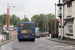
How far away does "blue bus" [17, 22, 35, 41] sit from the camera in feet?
69.5

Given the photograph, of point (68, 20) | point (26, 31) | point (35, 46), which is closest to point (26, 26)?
A: point (26, 31)

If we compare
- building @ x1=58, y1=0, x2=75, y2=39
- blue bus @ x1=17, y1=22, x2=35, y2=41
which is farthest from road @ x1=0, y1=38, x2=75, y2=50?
building @ x1=58, y1=0, x2=75, y2=39

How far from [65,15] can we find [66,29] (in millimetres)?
2535

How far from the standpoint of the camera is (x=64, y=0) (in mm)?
26688

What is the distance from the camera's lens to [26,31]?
21375 millimetres

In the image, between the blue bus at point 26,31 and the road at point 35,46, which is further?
the blue bus at point 26,31

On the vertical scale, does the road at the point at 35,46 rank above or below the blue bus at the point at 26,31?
below

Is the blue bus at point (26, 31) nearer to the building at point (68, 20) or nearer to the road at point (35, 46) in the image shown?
the road at point (35, 46)

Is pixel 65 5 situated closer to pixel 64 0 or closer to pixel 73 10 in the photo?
pixel 64 0

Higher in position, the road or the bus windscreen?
the bus windscreen

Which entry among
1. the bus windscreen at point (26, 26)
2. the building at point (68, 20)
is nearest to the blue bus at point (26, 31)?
the bus windscreen at point (26, 26)

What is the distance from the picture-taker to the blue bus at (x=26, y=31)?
21.2 meters

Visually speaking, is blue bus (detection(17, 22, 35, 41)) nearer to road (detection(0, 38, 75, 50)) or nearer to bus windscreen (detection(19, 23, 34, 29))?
bus windscreen (detection(19, 23, 34, 29))

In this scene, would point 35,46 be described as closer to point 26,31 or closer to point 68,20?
point 26,31
